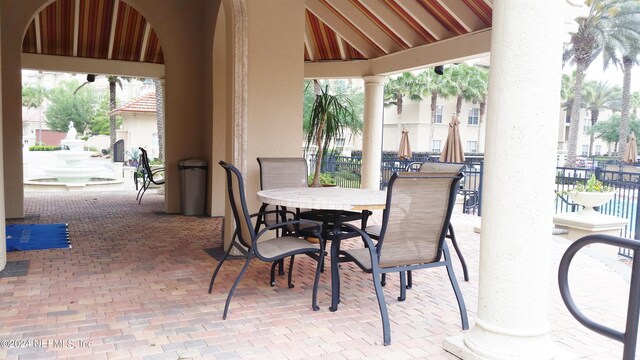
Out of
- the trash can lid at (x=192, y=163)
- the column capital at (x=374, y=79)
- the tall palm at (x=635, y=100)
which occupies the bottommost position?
the trash can lid at (x=192, y=163)

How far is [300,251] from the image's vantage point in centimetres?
354

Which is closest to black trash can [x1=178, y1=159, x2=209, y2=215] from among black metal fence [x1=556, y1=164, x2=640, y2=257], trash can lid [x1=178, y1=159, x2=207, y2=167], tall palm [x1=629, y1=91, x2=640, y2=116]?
trash can lid [x1=178, y1=159, x2=207, y2=167]

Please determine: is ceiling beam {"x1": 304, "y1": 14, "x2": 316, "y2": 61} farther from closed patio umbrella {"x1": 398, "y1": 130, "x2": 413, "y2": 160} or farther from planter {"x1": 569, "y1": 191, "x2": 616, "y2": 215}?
planter {"x1": 569, "y1": 191, "x2": 616, "y2": 215}

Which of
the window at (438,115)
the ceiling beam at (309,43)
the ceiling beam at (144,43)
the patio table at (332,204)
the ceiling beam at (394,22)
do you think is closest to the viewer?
the patio table at (332,204)

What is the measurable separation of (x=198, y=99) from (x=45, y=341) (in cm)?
559

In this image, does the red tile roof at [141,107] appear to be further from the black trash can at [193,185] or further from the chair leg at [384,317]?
the chair leg at [384,317]

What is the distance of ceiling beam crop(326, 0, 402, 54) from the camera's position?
8078mm

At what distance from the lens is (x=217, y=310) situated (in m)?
3.46

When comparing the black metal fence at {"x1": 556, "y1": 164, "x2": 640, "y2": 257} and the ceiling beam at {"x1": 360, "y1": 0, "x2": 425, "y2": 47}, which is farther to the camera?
the ceiling beam at {"x1": 360, "y1": 0, "x2": 425, "y2": 47}

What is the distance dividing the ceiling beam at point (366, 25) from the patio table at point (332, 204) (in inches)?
186

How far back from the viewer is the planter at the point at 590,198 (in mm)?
7473

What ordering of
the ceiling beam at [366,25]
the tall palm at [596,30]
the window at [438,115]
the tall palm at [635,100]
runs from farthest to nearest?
the tall palm at [635,100] → the window at [438,115] → the tall palm at [596,30] → the ceiling beam at [366,25]

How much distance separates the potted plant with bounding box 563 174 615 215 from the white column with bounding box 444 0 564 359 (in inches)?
224

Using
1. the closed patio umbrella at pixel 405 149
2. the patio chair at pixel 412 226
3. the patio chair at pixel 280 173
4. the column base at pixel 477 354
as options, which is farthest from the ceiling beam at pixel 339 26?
the column base at pixel 477 354
